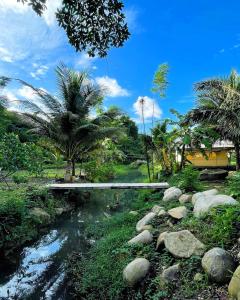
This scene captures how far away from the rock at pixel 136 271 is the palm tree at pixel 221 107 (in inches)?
291

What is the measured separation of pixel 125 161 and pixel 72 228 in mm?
27511

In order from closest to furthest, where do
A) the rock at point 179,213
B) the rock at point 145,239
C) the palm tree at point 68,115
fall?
the rock at point 145,239 < the rock at point 179,213 < the palm tree at point 68,115

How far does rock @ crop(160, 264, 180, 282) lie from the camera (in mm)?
3998

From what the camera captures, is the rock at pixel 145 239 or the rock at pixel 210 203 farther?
the rock at pixel 145 239

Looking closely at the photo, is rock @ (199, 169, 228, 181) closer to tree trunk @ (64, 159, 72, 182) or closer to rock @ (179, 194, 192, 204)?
rock @ (179, 194, 192, 204)

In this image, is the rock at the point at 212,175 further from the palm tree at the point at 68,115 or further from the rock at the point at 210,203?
the rock at the point at 210,203

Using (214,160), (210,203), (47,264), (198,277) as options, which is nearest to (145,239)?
(210,203)

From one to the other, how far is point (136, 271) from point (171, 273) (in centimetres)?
55

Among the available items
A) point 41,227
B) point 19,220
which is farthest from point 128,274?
point 41,227

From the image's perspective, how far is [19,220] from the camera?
23.9ft

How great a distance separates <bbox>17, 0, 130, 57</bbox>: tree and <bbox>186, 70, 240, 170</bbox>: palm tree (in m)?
7.73

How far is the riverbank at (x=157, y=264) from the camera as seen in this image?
376 centimetres

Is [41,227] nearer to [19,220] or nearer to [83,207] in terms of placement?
[19,220]

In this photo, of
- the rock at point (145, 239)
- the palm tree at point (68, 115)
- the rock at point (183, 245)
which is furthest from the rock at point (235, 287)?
the palm tree at point (68, 115)
